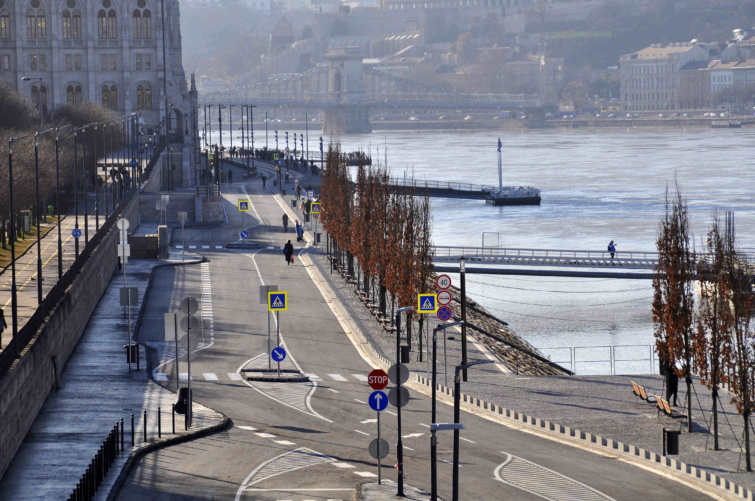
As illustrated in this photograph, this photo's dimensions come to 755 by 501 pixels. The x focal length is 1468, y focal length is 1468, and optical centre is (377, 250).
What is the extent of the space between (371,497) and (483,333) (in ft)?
90.8

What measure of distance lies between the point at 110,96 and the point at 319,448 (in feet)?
336

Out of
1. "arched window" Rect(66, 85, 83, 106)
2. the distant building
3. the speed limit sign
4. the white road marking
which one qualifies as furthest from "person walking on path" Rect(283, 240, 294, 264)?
"arched window" Rect(66, 85, 83, 106)

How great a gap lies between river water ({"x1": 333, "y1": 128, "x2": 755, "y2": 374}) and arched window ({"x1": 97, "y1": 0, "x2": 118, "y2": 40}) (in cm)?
2528

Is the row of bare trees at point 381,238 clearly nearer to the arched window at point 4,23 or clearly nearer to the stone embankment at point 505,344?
the stone embankment at point 505,344

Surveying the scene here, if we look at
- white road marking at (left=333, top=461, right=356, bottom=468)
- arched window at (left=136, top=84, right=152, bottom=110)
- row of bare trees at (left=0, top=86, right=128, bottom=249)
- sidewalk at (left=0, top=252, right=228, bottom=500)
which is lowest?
white road marking at (left=333, top=461, right=356, bottom=468)

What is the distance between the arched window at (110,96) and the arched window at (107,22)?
13.9 ft

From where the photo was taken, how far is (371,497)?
22.6 meters

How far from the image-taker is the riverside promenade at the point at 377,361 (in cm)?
2466

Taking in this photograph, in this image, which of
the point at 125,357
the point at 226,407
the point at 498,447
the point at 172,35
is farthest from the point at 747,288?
the point at 172,35

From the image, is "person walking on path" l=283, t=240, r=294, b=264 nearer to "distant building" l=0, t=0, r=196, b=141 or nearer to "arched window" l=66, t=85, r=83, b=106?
"distant building" l=0, t=0, r=196, b=141

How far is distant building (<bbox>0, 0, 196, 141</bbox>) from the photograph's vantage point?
402ft

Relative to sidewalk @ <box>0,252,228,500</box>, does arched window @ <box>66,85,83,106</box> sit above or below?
above

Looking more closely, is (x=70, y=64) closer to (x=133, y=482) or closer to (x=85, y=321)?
(x=85, y=321)

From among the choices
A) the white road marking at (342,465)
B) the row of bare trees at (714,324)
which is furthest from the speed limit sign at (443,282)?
the white road marking at (342,465)
